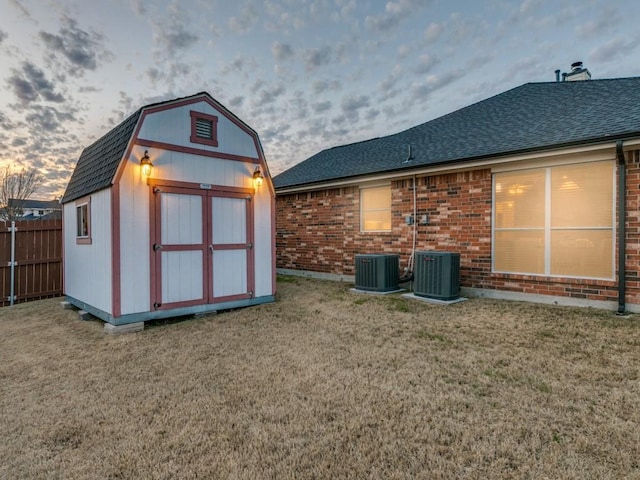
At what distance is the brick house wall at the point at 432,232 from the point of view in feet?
17.7

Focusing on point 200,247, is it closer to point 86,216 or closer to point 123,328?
point 123,328

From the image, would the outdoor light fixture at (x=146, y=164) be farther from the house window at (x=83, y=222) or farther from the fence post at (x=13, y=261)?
the fence post at (x=13, y=261)

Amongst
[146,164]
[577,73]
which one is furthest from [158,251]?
[577,73]

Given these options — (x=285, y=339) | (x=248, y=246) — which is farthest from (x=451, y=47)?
(x=285, y=339)

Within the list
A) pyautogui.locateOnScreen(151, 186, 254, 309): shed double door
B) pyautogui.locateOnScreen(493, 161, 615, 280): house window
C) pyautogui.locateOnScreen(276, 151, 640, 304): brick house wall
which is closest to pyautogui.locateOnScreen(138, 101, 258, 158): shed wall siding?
pyautogui.locateOnScreen(151, 186, 254, 309): shed double door

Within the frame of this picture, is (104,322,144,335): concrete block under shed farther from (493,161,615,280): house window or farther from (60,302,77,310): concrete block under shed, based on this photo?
(493,161,615,280): house window

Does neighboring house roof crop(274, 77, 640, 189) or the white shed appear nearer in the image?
the white shed

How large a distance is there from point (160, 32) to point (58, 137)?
22.6ft

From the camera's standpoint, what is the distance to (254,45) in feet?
31.2

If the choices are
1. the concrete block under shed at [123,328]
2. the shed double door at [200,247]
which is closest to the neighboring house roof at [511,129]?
the shed double door at [200,247]

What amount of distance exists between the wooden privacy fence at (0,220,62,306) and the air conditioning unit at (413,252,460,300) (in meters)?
8.35

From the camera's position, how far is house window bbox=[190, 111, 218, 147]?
5.74 m

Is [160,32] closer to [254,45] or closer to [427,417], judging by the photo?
[254,45]

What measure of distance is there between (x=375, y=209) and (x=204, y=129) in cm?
466
